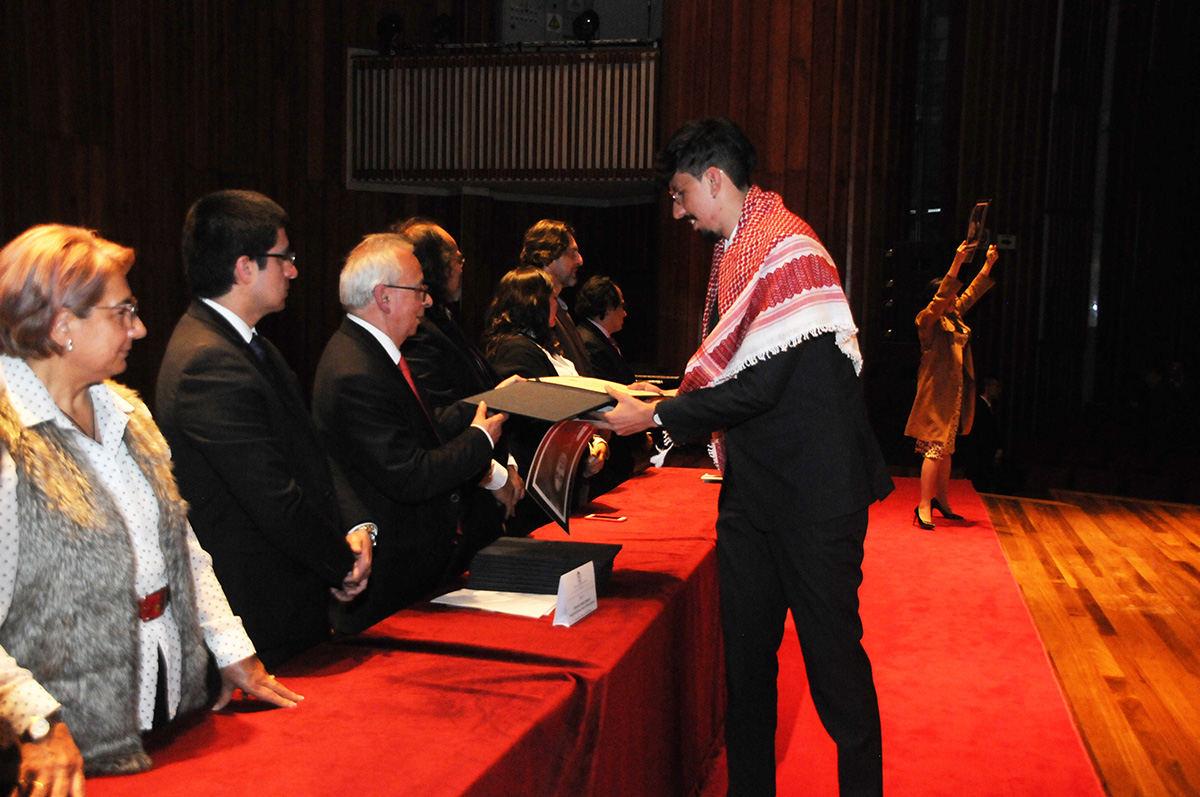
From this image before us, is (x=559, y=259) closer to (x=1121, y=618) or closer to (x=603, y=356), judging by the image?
(x=603, y=356)

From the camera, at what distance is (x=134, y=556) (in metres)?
1.34

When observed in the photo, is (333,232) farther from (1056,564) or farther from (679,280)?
(1056,564)

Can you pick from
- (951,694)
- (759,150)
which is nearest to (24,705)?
(951,694)

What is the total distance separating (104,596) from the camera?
1.26 m

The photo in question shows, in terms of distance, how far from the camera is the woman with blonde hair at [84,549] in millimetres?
1192

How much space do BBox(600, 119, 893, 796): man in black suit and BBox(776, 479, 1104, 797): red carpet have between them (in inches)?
27.0

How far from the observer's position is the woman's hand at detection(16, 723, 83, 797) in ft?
3.54

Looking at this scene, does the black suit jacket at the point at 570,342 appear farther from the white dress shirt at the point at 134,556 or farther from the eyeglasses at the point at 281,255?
the white dress shirt at the point at 134,556

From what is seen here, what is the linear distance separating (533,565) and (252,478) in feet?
1.98

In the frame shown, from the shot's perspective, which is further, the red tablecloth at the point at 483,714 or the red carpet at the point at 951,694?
the red carpet at the point at 951,694

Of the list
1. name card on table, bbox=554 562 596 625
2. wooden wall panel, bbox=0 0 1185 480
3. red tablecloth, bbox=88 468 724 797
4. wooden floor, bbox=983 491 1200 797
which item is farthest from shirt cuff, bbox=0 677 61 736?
wooden wall panel, bbox=0 0 1185 480

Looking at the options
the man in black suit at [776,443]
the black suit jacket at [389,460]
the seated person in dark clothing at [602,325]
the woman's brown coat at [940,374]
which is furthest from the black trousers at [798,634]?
the woman's brown coat at [940,374]

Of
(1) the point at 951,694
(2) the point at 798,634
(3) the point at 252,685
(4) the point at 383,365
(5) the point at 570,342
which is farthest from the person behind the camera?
(5) the point at 570,342

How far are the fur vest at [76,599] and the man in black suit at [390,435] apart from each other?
856mm
